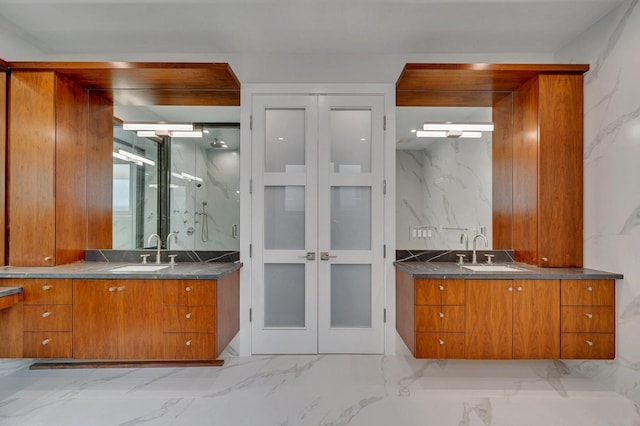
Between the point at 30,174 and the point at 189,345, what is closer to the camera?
the point at 189,345

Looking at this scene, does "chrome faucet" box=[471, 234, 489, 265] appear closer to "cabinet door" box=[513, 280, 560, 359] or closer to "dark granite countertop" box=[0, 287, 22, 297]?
"cabinet door" box=[513, 280, 560, 359]

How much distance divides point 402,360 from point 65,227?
3.10m

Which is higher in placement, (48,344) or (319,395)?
(48,344)

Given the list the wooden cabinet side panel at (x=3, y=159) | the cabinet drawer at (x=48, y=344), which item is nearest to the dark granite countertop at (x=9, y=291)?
the cabinet drawer at (x=48, y=344)

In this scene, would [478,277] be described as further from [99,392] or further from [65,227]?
[65,227]

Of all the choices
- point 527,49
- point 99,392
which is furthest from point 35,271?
point 527,49

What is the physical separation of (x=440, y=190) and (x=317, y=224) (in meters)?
1.17

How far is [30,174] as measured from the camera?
2.87 metres

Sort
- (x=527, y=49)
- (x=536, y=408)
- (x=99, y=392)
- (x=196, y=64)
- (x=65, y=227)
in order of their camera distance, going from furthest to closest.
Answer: (x=527, y=49), (x=65, y=227), (x=196, y=64), (x=99, y=392), (x=536, y=408)

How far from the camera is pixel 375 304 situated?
3.26m

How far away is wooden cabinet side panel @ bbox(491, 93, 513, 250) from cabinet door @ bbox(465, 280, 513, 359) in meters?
0.75

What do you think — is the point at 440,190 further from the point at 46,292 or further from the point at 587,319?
the point at 46,292

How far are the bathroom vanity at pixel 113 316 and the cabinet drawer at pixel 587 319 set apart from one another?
2577mm

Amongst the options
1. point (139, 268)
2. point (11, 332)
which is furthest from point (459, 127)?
point (11, 332)
